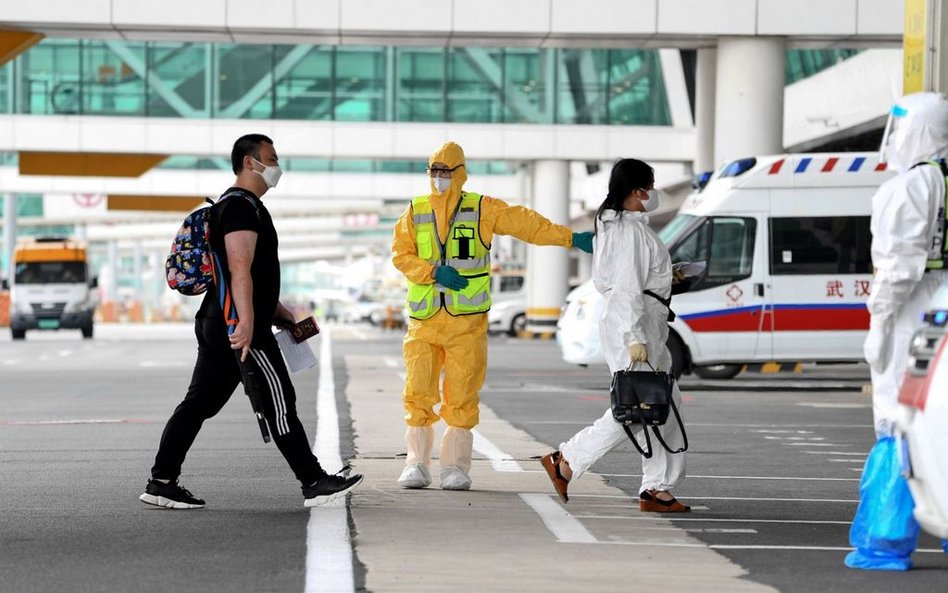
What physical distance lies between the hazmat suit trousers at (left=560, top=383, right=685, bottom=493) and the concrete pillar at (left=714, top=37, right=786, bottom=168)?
57.9ft

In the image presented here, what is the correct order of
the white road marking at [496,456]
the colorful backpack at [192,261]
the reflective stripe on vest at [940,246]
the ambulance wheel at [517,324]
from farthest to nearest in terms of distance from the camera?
the ambulance wheel at [517,324]
the white road marking at [496,456]
the colorful backpack at [192,261]
the reflective stripe on vest at [940,246]

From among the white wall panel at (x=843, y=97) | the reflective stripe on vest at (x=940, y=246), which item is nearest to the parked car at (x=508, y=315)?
the white wall panel at (x=843, y=97)

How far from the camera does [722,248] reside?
22.0m

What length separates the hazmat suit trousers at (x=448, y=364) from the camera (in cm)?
975

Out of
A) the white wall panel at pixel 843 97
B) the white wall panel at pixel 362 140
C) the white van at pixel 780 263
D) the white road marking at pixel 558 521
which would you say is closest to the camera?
the white road marking at pixel 558 521

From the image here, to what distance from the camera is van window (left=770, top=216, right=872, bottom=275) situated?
21.8 meters

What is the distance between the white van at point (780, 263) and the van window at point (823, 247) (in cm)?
1

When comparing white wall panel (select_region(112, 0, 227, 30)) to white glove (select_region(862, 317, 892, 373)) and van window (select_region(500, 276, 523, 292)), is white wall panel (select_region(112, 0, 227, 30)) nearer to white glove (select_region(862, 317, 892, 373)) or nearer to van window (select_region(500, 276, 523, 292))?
white glove (select_region(862, 317, 892, 373))

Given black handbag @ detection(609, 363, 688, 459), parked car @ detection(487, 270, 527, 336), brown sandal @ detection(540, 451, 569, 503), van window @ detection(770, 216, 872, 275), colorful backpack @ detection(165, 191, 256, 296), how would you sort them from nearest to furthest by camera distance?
black handbag @ detection(609, 363, 688, 459) < colorful backpack @ detection(165, 191, 256, 296) < brown sandal @ detection(540, 451, 569, 503) < van window @ detection(770, 216, 872, 275) < parked car @ detection(487, 270, 527, 336)

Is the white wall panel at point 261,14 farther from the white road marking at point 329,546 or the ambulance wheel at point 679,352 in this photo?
the white road marking at point 329,546

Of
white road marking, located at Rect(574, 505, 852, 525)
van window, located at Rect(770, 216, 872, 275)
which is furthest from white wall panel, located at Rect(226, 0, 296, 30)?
white road marking, located at Rect(574, 505, 852, 525)

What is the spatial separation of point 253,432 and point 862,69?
20.7 metres

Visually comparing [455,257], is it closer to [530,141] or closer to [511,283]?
[530,141]

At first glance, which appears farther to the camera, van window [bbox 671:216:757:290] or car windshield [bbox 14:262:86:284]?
car windshield [bbox 14:262:86:284]
